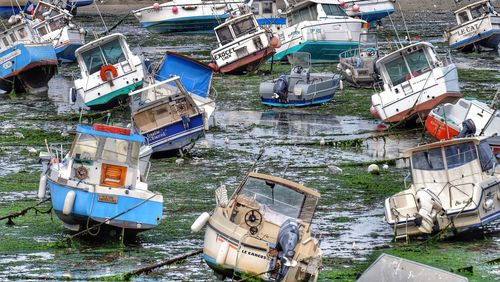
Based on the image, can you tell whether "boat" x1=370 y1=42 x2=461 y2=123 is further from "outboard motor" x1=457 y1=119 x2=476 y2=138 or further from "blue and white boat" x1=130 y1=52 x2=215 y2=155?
"outboard motor" x1=457 y1=119 x2=476 y2=138

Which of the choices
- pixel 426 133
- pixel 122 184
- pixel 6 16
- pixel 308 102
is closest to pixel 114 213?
pixel 122 184

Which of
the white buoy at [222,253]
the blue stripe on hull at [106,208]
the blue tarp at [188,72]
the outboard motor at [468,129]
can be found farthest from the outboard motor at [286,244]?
the blue tarp at [188,72]

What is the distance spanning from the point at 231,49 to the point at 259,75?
1.47m

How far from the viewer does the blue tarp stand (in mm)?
39969

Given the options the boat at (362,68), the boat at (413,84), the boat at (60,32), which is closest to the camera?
the boat at (413,84)

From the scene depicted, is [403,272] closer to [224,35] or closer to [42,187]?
[42,187]

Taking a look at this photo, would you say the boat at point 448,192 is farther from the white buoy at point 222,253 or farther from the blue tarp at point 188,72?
the blue tarp at point 188,72

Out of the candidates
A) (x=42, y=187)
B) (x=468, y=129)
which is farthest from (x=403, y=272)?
(x=468, y=129)

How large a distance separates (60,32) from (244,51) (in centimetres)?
885

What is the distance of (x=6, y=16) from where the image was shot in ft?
249

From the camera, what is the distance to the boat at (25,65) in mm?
49094

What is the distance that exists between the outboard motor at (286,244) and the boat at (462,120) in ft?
41.1

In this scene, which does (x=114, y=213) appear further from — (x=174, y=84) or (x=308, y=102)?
(x=308, y=102)

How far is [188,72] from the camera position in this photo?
40281mm
